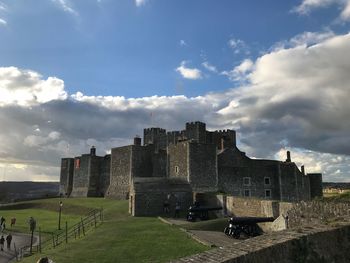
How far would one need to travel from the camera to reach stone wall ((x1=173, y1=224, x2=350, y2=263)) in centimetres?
600

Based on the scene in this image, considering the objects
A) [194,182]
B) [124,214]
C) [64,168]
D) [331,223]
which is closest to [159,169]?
[194,182]

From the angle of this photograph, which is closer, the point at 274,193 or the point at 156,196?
the point at 156,196

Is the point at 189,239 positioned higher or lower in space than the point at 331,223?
lower

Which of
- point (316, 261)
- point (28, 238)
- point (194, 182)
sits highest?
point (194, 182)

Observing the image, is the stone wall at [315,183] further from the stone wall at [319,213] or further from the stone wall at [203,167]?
the stone wall at [319,213]

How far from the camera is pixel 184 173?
45000 millimetres

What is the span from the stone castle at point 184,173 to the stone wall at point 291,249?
30348 millimetres

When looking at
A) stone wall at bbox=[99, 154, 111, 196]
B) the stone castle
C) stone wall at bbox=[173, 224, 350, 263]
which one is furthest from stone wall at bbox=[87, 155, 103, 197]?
stone wall at bbox=[173, 224, 350, 263]

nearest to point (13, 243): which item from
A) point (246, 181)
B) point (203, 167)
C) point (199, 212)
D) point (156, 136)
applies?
point (199, 212)

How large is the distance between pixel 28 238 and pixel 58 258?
60.9 feet

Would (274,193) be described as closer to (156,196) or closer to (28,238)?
(156,196)

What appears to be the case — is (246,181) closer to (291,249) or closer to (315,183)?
(315,183)

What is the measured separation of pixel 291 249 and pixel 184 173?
38.8m

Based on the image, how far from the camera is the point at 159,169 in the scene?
52.3 meters
